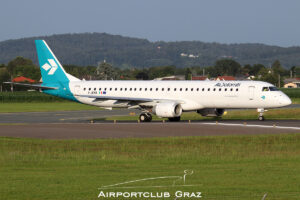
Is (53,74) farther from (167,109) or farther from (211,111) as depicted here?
(211,111)

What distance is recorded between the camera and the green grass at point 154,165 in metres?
15.9

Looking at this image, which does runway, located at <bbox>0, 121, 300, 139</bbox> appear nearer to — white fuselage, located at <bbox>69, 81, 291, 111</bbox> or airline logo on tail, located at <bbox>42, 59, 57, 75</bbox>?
white fuselage, located at <bbox>69, 81, 291, 111</bbox>

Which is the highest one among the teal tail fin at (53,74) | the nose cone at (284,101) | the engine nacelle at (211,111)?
the teal tail fin at (53,74)

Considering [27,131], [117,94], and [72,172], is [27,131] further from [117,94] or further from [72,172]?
[72,172]

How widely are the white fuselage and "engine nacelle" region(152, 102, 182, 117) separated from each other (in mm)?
1363

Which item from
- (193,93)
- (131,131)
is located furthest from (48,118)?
(131,131)

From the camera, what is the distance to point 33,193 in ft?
51.1

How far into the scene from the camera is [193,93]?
155 ft

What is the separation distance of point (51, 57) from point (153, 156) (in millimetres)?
31411

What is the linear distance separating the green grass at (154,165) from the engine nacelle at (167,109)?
42.3ft

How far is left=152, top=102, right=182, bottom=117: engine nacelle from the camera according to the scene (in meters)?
45.5

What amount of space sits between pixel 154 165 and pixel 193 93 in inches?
1026

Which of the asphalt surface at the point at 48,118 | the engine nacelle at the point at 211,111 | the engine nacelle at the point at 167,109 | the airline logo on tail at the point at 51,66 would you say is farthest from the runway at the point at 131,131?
the airline logo on tail at the point at 51,66

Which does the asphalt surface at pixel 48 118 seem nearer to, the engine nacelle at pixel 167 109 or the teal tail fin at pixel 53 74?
the teal tail fin at pixel 53 74
